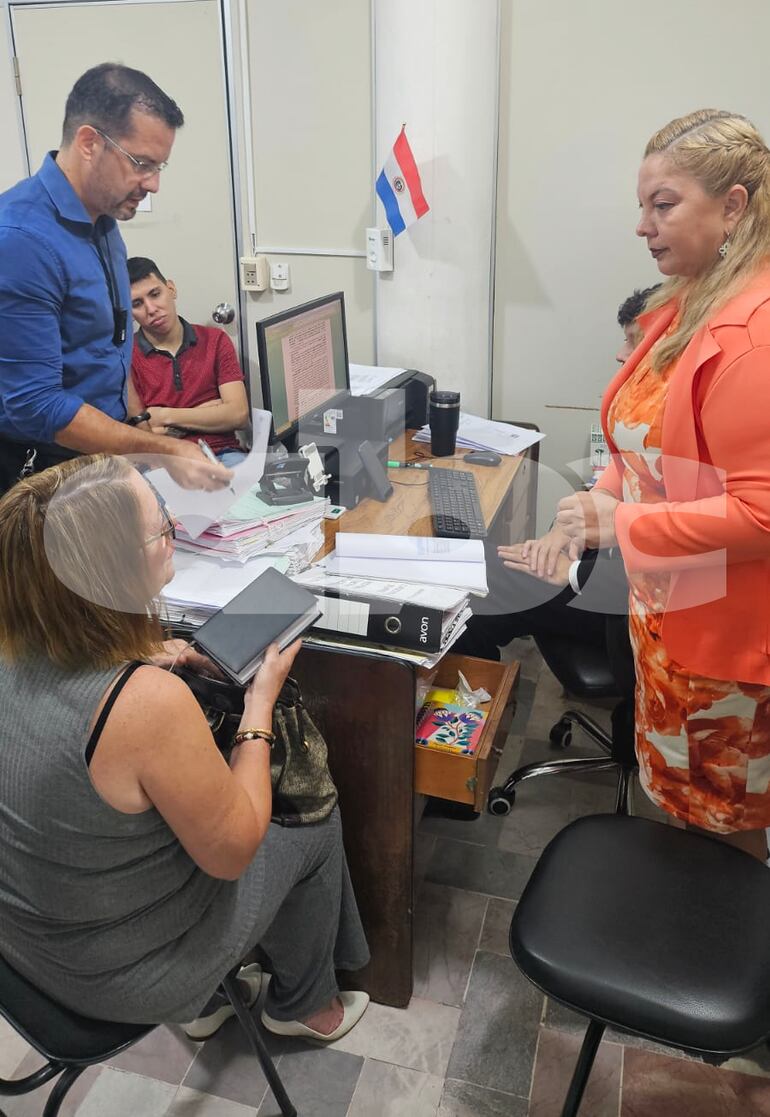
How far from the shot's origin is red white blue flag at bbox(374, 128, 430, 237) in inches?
101

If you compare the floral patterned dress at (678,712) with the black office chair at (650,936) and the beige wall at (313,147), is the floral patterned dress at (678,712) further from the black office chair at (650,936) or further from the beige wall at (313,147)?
the beige wall at (313,147)

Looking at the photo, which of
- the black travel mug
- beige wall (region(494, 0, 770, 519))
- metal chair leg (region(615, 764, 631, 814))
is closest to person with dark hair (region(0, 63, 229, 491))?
the black travel mug

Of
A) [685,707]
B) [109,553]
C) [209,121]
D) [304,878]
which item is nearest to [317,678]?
[304,878]

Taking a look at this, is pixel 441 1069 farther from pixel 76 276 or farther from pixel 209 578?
pixel 76 276

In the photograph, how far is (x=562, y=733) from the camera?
2.40 metres

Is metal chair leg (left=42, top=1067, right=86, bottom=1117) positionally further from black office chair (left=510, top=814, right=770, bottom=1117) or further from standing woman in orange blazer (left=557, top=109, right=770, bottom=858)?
standing woman in orange blazer (left=557, top=109, right=770, bottom=858)

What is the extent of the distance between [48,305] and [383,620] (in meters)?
0.93

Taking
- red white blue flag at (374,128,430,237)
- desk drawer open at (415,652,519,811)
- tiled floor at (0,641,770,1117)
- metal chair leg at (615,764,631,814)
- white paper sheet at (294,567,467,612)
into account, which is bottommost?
tiled floor at (0,641,770,1117)

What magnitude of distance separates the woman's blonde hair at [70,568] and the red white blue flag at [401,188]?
1894mm

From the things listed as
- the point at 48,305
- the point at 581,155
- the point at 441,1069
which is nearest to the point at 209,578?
the point at 48,305

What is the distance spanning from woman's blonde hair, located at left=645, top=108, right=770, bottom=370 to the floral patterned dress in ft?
0.47

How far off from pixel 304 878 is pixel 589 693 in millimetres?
818

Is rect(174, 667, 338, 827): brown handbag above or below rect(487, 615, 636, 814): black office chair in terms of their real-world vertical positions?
above

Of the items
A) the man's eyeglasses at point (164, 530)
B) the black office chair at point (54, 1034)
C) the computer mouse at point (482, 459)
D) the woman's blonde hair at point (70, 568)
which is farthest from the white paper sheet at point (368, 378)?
the black office chair at point (54, 1034)
